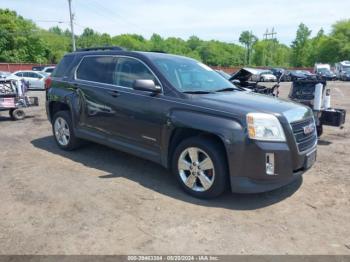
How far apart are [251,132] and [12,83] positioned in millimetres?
8358

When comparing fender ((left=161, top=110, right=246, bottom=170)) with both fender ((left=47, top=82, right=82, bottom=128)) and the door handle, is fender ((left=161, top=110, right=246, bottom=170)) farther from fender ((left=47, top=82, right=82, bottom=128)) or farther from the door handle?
fender ((left=47, top=82, right=82, bottom=128))

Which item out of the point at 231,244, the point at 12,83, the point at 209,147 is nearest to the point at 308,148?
the point at 209,147

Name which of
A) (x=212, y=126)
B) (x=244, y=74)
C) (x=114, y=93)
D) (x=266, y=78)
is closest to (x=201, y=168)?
(x=212, y=126)

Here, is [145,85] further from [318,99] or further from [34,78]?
[34,78]

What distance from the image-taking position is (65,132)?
6516 mm

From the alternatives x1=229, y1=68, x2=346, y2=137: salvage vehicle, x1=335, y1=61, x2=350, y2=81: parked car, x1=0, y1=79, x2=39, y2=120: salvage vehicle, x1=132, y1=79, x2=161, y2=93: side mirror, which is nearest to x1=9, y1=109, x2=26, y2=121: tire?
x1=0, y1=79, x2=39, y2=120: salvage vehicle

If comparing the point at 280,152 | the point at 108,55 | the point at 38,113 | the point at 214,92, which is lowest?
the point at 38,113

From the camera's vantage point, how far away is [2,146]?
23.3 feet

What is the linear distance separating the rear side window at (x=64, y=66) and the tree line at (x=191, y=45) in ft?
8.70

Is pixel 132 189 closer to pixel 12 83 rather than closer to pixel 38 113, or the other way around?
pixel 12 83

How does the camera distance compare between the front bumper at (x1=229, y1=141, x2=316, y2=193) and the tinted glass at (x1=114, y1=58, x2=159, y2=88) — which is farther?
the tinted glass at (x1=114, y1=58, x2=159, y2=88)

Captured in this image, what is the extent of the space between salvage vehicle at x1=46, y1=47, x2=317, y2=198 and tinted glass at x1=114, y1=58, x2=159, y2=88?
0.05 ft

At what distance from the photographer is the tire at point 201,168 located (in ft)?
13.8

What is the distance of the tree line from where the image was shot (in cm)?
6041
